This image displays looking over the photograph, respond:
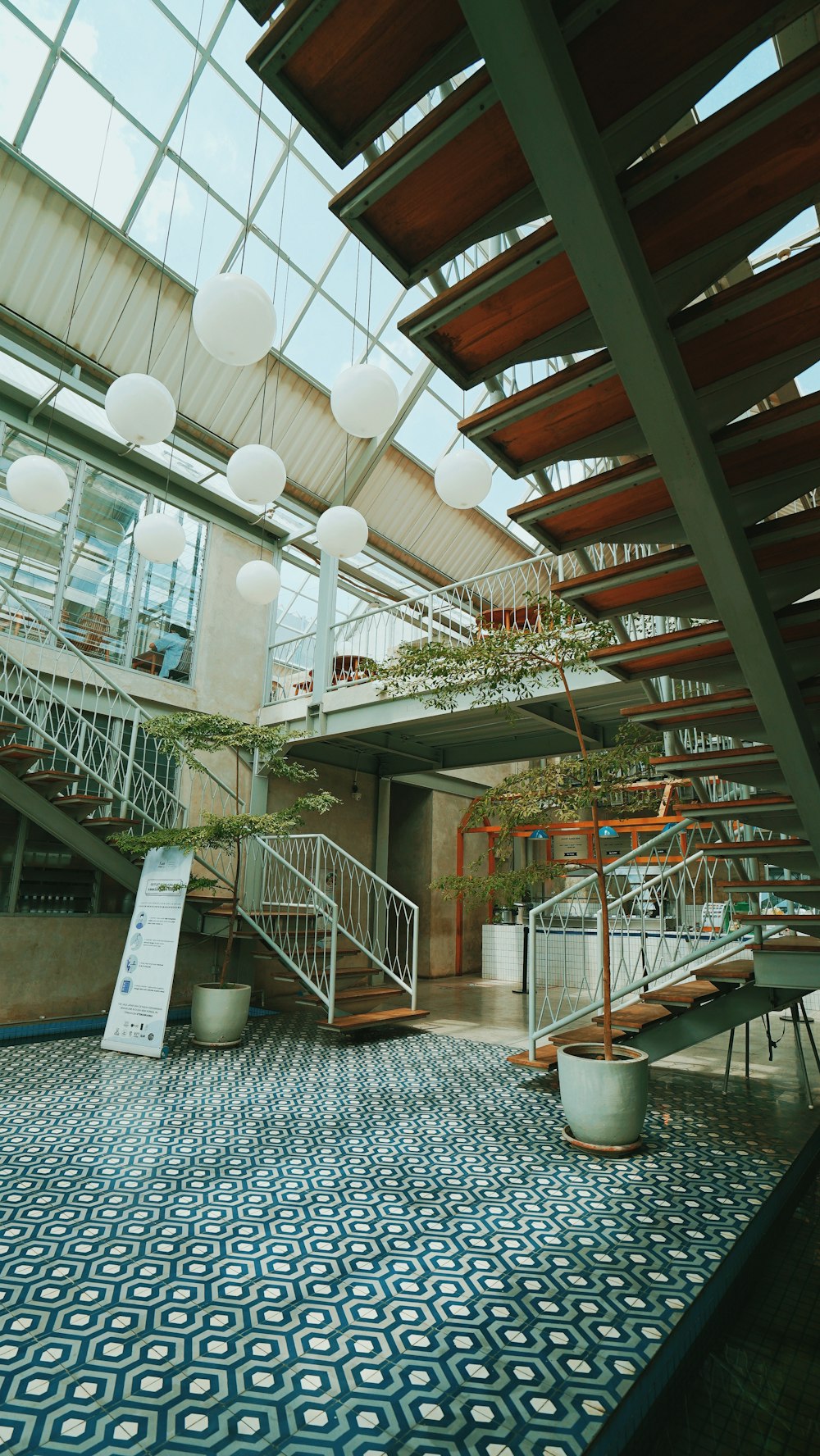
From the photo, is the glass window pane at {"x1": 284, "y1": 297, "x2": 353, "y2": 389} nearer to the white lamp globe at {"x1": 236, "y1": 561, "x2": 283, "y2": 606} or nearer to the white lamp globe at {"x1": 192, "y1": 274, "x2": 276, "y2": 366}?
the white lamp globe at {"x1": 236, "y1": 561, "x2": 283, "y2": 606}

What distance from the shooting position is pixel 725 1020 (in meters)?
4.60

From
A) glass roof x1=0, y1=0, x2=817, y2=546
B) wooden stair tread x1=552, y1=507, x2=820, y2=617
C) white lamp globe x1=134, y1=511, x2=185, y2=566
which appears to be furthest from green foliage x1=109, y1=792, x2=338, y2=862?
wooden stair tread x1=552, y1=507, x2=820, y2=617

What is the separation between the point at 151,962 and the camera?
565cm

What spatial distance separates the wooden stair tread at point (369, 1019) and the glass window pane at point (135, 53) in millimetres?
8019

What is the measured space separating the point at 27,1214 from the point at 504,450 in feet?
10.8

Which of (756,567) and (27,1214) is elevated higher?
(756,567)

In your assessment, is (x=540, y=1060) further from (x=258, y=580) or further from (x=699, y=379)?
(x=699, y=379)

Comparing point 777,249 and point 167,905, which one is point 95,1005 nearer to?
point 167,905

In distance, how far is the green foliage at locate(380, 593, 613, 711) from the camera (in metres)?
4.37

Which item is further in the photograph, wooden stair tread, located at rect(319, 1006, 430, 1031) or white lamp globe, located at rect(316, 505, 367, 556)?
wooden stair tread, located at rect(319, 1006, 430, 1031)

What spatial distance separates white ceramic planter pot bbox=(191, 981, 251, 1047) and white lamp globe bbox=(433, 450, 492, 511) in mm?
4212

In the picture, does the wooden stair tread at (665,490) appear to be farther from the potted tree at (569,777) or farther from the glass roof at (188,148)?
the glass roof at (188,148)

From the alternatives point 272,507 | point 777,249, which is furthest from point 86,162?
point 777,249

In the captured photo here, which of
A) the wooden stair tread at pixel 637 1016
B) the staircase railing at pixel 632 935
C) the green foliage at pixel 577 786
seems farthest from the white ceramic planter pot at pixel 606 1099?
the green foliage at pixel 577 786
